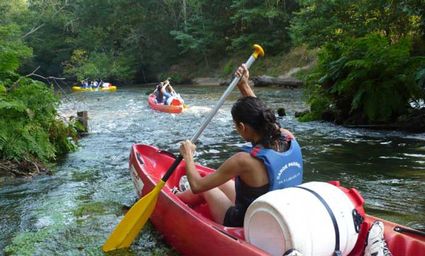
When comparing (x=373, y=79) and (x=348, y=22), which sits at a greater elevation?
(x=348, y=22)

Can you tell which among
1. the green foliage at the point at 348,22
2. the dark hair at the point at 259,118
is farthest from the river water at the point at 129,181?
the green foliage at the point at 348,22

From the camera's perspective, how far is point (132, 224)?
4.32 metres

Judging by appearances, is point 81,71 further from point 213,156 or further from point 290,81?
point 213,156

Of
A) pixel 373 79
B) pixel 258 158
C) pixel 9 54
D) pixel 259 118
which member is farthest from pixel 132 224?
pixel 373 79

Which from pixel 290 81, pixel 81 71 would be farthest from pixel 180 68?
pixel 290 81

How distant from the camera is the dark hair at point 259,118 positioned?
3.31 metres

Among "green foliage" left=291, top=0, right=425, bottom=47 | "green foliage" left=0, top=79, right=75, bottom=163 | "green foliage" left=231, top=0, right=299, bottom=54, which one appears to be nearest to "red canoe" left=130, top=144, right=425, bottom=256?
"green foliage" left=0, top=79, right=75, bottom=163

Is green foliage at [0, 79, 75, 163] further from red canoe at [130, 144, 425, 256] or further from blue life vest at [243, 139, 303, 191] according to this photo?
blue life vest at [243, 139, 303, 191]

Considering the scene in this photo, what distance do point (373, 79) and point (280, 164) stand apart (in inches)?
292

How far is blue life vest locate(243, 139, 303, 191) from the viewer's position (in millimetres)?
3287

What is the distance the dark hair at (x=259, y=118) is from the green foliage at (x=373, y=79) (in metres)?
6.68

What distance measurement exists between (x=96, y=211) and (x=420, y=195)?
376cm

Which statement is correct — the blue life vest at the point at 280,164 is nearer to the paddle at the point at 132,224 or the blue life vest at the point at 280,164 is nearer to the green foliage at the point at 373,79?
the paddle at the point at 132,224

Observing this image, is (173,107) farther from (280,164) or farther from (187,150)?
(280,164)
